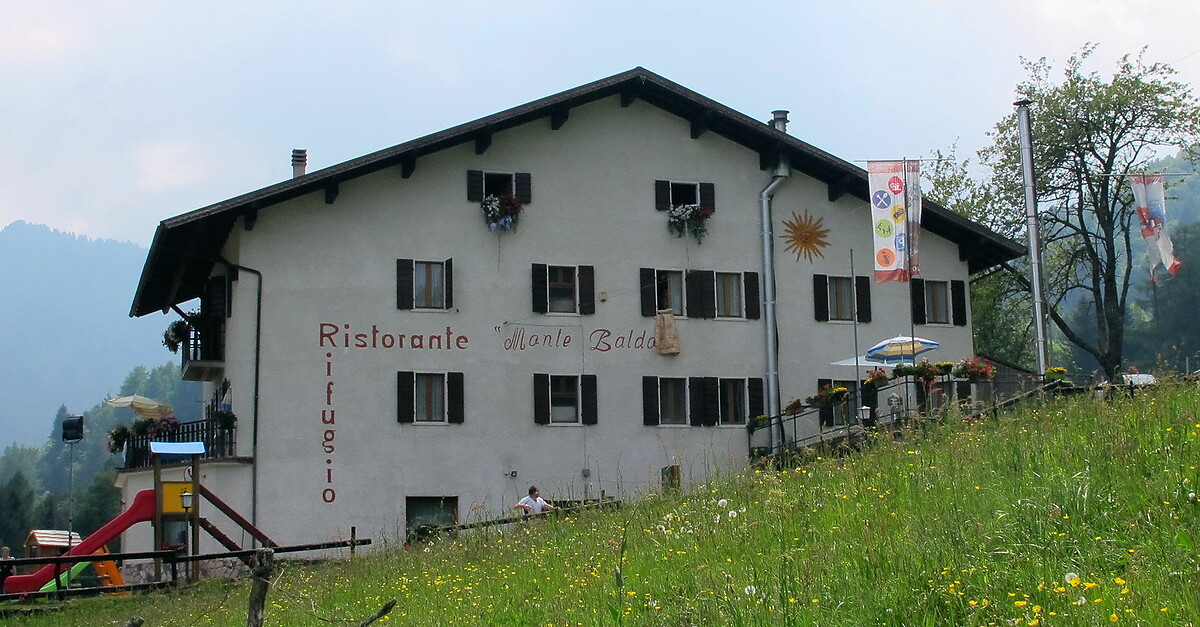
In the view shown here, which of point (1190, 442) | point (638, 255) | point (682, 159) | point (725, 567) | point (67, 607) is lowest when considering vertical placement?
point (67, 607)

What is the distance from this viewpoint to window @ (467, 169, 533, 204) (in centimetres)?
3131

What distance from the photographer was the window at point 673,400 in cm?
3209

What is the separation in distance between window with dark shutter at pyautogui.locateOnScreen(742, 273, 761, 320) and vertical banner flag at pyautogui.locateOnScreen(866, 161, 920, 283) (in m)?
4.27

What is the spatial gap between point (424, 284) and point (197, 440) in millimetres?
5817

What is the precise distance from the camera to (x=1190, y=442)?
12.5 metres

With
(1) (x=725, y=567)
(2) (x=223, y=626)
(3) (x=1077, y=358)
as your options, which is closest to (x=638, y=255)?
(2) (x=223, y=626)

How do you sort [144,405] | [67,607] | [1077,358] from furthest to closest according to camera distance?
[1077,358]
[144,405]
[67,607]

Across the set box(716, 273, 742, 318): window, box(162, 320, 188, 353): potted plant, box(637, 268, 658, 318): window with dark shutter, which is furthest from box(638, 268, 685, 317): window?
box(162, 320, 188, 353): potted plant

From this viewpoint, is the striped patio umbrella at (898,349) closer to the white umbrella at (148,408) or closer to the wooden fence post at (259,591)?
the white umbrella at (148,408)

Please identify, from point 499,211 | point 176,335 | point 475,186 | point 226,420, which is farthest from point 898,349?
point 176,335

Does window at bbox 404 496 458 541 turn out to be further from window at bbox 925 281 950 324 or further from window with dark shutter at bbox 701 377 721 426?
window at bbox 925 281 950 324

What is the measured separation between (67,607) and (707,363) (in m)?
15.6

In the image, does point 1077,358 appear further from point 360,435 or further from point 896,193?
point 360,435

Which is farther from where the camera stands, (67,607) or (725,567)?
(67,607)
